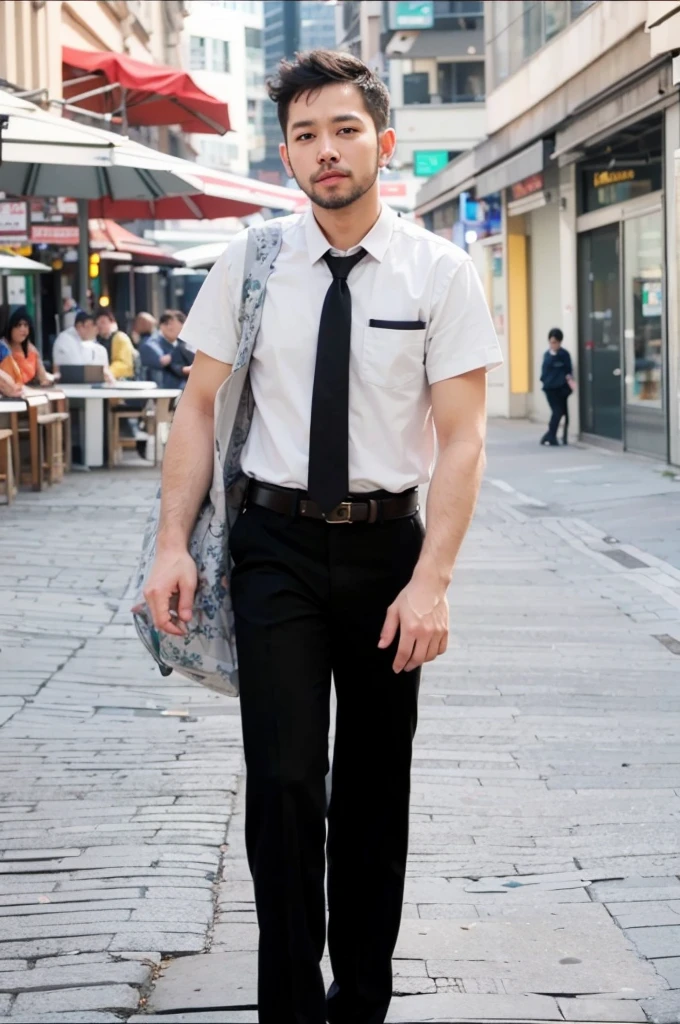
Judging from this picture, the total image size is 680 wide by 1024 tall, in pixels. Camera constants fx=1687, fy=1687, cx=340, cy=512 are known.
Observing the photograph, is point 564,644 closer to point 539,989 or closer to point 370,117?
point 539,989

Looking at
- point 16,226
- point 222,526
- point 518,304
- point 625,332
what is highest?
point 16,226

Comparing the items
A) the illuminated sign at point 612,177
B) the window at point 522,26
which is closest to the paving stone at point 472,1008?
the illuminated sign at point 612,177

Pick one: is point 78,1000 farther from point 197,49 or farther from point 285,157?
point 197,49

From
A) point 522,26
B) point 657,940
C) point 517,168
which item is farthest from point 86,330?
point 657,940

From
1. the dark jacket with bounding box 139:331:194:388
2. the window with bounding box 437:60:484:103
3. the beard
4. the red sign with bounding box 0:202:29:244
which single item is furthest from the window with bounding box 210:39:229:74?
the beard

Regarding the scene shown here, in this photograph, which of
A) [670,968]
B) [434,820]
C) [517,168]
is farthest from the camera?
[517,168]

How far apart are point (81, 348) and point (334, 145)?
1515cm

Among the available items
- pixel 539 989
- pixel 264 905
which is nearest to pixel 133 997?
pixel 264 905

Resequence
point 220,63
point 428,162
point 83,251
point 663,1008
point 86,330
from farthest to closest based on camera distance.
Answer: point 220,63, point 428,162, point 83,251, point 86,330, point 663,1008

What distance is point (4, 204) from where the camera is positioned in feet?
57.4

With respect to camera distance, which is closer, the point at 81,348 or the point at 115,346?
the point at 81,348

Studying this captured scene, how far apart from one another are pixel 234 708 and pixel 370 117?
4.13m

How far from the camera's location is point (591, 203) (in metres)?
23.2

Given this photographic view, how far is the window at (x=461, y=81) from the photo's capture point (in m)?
57.7
